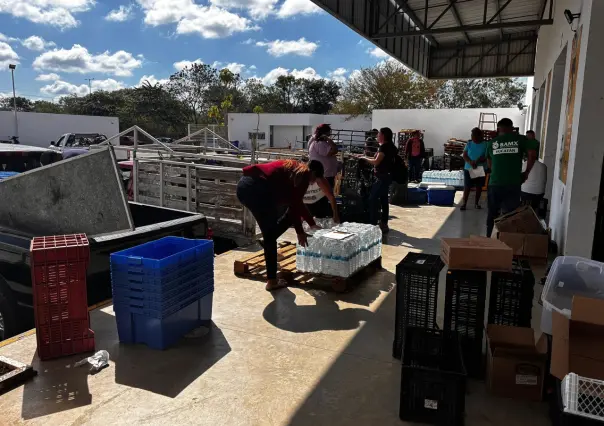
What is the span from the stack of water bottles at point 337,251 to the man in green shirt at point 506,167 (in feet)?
7.52

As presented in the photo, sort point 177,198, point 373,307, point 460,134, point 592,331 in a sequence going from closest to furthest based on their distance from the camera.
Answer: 1. point 592,331
2. point 373,307
3. point 177,198
4. point 460,134

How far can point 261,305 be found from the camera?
14.5ft

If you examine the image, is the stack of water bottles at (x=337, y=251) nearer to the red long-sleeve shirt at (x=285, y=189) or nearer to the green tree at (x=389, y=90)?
the red long-sleeve shirt at (x=285, y=189)

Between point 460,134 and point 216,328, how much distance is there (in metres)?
21.5

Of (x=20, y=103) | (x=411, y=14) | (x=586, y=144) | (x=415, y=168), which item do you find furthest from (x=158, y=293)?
(x=20, y=103)

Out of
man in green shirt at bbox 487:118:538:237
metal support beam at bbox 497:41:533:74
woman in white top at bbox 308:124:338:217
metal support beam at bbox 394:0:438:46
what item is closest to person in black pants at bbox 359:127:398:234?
woman in white top at bbox 308:124:338:217

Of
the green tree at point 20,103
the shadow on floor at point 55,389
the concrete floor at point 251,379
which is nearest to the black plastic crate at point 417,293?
the concrete floor at point 251,379

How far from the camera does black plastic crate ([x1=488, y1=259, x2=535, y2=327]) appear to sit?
321cm

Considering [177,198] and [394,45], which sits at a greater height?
[394,45]

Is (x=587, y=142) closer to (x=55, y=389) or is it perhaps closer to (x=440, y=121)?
(x=55, y=389)

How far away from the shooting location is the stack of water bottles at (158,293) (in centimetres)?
333

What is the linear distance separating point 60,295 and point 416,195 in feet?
29.2

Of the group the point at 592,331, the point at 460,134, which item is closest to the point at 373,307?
the point at 592,331

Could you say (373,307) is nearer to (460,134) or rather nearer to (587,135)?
(587,135)
